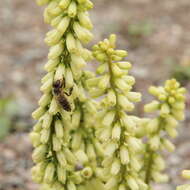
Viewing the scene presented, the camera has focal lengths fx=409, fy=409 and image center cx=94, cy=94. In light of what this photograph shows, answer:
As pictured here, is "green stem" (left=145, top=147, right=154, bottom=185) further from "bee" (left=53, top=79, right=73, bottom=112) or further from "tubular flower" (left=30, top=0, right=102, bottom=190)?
"bee" (left=53, top=79, right=73, bottom=112)

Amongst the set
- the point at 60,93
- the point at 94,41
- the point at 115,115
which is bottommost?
the point at 115,115

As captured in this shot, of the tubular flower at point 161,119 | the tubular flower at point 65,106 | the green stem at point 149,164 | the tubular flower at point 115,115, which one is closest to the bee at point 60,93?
the tubular flower at point 65,106

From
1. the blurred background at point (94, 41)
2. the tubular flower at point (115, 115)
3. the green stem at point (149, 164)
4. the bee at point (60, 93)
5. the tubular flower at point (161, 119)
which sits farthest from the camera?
the blurred background at point (94, 41)

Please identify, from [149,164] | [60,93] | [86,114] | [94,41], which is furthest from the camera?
[94,41]

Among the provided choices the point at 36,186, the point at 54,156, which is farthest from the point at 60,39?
the point at 36,186

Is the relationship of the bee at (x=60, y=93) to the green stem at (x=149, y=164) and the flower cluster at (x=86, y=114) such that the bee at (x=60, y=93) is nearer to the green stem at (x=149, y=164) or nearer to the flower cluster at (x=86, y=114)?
the flower cluster at (x=86, y=114)

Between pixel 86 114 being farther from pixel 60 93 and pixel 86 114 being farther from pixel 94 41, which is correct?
pixel 94 41

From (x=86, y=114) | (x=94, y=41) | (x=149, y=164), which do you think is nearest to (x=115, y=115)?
(x=86, y=114)
